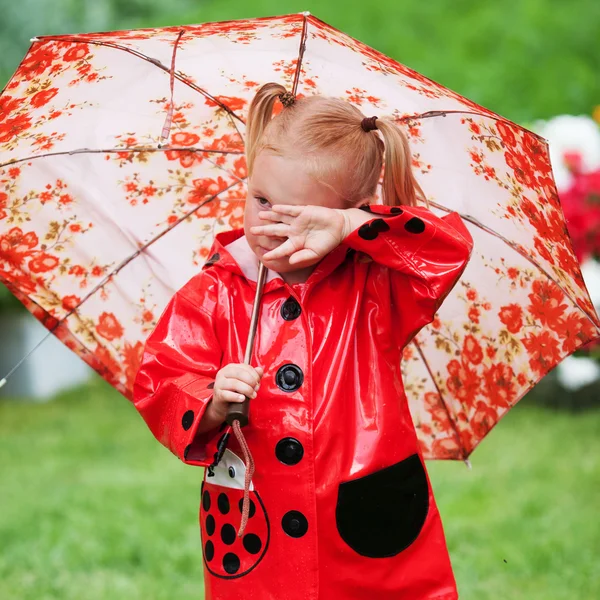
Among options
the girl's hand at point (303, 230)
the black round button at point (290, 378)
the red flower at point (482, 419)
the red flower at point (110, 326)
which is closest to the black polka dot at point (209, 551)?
the black round button at point (290, 378)

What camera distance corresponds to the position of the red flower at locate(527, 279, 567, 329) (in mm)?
2428

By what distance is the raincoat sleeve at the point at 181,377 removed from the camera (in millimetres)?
1927

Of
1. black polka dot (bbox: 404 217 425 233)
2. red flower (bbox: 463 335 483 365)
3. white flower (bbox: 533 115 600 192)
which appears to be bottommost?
white flower (bbox: 533 115 600 192)

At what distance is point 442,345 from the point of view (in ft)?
8.49

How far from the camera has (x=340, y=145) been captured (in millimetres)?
1973

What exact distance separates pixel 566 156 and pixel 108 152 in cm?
346

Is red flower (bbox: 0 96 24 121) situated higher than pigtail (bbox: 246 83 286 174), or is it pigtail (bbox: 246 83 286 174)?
pigtail (bbox: 246 83 286 174)

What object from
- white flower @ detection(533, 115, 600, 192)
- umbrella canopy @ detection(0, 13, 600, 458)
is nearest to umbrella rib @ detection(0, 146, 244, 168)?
umbrella canopy @ detection(0, 13, 600, 458)

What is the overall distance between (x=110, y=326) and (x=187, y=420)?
2.57 feet

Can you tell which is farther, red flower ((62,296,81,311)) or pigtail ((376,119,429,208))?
red flower ((62,296,81,311))

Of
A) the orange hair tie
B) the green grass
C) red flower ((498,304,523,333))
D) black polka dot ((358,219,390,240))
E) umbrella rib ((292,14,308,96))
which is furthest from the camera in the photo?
the green grass

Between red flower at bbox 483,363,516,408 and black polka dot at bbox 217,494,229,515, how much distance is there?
0.85 meters

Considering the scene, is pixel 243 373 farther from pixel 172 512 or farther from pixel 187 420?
pixel 172 512

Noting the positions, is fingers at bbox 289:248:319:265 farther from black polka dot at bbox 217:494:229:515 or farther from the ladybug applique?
black polka dot at bbox 217:494:229:515
